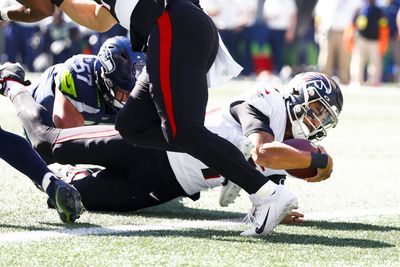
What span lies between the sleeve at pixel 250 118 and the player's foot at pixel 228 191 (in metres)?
0.35

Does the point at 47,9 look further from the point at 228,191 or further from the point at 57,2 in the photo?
the point at 228,191

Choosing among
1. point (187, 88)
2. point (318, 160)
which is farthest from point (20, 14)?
point (318, 160)

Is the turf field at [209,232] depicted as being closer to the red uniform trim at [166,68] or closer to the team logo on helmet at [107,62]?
the red uniform trim at [166,68]

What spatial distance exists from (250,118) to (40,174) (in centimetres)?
105

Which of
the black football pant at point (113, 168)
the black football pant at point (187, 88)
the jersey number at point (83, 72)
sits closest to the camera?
the black football pant at point (187, 88)

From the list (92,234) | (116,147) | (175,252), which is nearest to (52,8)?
(116,147)

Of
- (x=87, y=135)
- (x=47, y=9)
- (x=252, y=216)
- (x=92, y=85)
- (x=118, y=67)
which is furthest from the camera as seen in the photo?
(x=92, y=85)

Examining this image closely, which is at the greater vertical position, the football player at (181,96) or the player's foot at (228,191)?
the football player at (181,96)

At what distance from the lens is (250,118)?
5008 millimetres

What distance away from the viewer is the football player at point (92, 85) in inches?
242

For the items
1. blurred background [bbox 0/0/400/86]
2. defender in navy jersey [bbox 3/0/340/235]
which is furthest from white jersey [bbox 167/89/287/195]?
blurred background [bbox 0/0/400/86]

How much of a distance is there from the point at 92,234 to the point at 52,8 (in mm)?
1172

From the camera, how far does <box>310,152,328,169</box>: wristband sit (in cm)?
482

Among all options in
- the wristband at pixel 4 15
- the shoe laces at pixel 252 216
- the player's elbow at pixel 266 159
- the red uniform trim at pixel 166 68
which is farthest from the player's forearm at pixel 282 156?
the wristband at pixel 4 15
